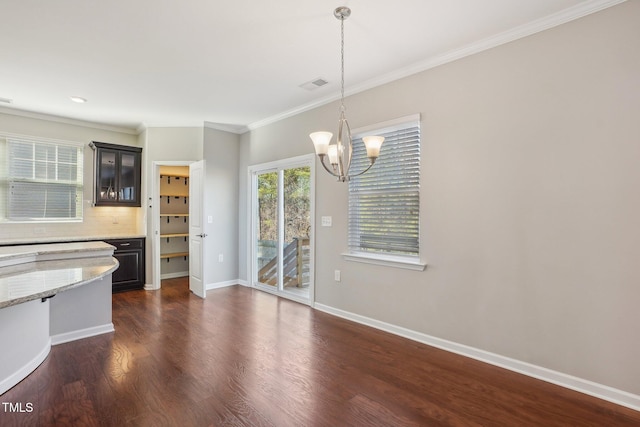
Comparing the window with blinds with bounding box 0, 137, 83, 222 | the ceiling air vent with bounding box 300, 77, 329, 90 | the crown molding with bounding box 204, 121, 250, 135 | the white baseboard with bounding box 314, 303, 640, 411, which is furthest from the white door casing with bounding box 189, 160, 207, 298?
the white baseboard with bounding box 314, 303, 640, 411

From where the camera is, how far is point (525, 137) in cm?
265

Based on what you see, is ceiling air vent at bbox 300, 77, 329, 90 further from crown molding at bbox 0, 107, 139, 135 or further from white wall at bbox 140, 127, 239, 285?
crown molding at bbox 0, 107, 139, 135

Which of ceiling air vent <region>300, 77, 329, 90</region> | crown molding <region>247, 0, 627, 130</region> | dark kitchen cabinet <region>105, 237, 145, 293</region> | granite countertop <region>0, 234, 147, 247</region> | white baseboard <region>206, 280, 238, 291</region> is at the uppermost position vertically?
ceiling air vent <region>300, 77, 329, 90</region>

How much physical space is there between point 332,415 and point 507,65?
310 centimetres

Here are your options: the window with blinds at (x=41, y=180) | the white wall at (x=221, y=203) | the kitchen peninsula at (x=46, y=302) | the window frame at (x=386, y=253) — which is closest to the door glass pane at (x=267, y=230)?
the white wall at (x=221, y=203)

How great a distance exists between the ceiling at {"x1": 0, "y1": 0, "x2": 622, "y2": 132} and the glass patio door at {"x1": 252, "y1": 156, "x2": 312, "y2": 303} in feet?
4.07

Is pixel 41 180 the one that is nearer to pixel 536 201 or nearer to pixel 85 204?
pixel 85 204

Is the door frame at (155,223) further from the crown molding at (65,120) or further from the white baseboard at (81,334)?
the white baseboard at (81,334)

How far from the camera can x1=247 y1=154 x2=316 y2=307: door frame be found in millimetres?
4457

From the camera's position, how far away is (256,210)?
564cm

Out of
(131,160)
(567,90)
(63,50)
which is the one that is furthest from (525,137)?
(131,160)

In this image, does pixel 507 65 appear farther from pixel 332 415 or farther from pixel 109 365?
pixel 109 365

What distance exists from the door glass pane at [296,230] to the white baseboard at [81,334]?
2.40 metres

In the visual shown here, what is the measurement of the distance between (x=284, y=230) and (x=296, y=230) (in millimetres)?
303
